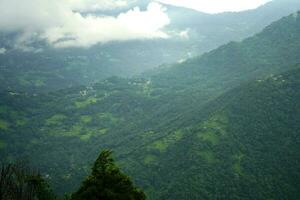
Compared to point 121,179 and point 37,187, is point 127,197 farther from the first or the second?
point 37,187

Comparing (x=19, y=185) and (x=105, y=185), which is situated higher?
(x=105, y=185)

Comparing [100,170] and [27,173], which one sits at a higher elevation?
[100,170]

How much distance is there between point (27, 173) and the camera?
270 ft

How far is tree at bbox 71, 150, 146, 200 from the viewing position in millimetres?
39772

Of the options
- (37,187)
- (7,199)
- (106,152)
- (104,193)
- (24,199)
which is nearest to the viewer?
(104,193)

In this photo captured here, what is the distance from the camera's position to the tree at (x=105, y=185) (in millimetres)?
39772

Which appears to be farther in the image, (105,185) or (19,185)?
(19,185)

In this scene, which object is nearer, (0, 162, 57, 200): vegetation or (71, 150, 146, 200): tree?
(71, 150, 146, 200): tree

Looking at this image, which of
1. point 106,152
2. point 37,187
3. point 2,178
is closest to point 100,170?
point 106,152

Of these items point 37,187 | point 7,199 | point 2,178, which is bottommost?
point 37,187

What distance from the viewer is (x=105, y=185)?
40.5 meters

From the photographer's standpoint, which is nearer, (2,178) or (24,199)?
(2,178)

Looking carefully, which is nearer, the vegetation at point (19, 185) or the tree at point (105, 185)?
the tree at point (105, 185)

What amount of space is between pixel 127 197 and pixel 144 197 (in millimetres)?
3049
